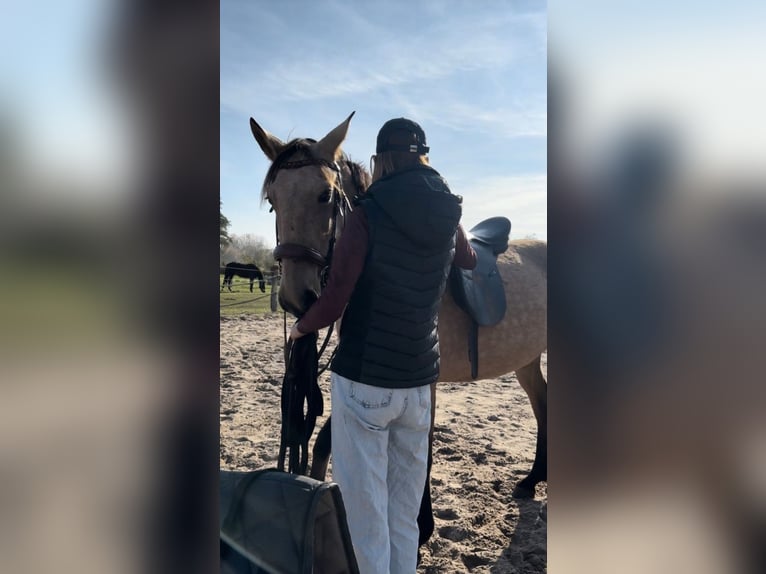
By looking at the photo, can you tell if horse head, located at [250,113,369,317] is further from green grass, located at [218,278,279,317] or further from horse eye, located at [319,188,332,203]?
green grass, located at [218,278,279,317]

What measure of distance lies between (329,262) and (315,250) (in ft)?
0.37

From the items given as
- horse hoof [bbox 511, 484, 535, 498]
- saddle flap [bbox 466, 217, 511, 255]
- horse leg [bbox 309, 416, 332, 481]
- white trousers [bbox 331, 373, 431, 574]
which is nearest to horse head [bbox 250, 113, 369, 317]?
white trousers [bbox 331, 373, 431, 574]

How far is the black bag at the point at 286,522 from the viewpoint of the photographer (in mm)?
1156

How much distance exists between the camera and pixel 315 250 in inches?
84.7

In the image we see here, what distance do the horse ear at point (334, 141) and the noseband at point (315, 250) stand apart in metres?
0.13

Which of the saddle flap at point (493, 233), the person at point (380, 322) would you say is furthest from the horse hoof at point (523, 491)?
the person at point (380, 322)

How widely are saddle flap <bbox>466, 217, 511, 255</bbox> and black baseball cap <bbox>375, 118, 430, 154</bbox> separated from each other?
67.4 inches

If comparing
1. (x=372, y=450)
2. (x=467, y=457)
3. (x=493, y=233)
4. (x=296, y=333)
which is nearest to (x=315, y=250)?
(x=296, y=333)

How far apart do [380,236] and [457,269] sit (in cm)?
131

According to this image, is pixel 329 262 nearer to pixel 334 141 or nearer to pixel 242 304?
pixel 334 141

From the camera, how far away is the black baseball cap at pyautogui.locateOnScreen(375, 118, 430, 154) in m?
1.78
